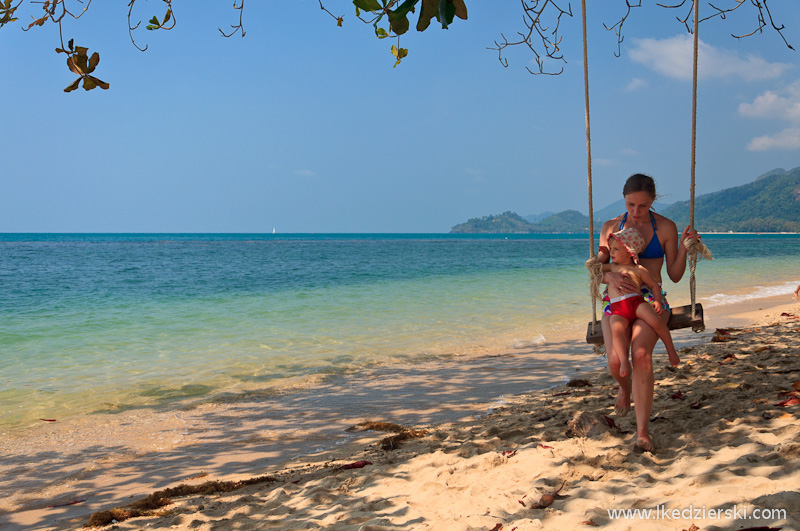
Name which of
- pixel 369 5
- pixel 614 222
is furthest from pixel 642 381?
pixel 369 5

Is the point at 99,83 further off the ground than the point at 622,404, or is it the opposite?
the point at 99,83

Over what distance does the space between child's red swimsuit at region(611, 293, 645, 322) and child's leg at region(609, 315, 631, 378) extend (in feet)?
0.09

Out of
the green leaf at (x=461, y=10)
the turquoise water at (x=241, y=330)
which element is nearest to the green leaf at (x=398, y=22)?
the green leaf at (x=461, y=10)

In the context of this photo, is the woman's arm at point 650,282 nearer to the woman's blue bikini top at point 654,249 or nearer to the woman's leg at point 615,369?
the woman's blue bikini top at point 654,249

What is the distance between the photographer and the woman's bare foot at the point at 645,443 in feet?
9.49

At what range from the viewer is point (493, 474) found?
2959mm

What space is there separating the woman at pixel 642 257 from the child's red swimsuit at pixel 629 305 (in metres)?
0.03

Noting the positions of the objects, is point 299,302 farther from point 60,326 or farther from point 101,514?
point 101,514

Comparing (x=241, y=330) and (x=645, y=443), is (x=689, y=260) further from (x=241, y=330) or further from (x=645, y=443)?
(x=241, y=330)

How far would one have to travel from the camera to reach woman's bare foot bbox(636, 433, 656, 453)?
2893 mm

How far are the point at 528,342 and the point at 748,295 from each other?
8.76 metres

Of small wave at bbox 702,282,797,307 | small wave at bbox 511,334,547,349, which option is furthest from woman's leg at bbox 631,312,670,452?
small wave at bbox 702,282,797,307

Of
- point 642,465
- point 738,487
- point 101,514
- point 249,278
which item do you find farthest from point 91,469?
point 249,278

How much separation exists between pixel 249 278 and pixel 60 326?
454 inches
